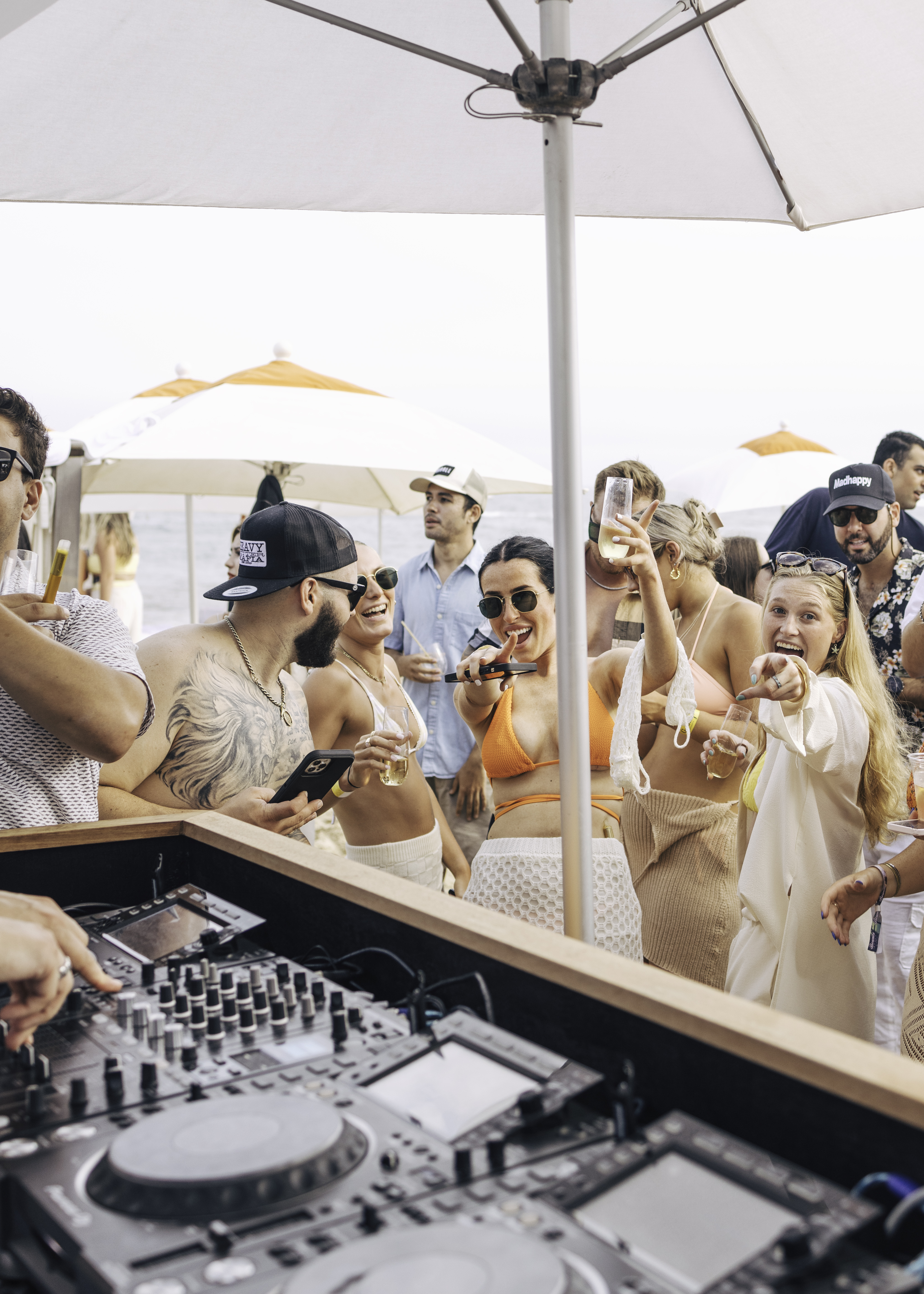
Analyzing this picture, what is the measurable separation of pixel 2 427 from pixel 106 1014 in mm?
1206

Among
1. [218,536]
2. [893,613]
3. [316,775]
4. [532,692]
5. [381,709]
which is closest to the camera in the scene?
[316,775]

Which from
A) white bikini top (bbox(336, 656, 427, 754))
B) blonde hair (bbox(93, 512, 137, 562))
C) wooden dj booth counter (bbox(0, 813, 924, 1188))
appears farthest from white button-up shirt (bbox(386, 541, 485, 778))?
blonde hair (bbox(93, 512, 137, 562))

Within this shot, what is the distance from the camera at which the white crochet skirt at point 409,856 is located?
137 inches

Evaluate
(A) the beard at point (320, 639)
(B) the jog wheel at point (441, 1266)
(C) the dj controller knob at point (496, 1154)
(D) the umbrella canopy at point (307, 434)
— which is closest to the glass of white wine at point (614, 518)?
(A) the beard at point (320, 639)

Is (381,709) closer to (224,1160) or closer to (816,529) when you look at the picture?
(224,1160)

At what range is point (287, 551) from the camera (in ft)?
8.86

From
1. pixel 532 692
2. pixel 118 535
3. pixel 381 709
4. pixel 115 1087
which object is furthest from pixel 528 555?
pixel 118 535

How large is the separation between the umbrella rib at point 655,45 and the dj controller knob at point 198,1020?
159 centimetres

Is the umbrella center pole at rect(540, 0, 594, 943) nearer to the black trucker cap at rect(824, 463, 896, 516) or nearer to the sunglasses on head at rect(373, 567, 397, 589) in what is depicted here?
the sunglasses on head at rect(373, 567, 397, 589)

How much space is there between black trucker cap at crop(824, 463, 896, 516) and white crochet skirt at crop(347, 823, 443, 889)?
6.97 ft

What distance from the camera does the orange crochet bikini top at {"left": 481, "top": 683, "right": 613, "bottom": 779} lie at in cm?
282

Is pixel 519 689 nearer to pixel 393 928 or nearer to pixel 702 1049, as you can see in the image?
pixel 393 928

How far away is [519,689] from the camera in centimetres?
303

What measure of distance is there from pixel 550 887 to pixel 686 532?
1391 mm
